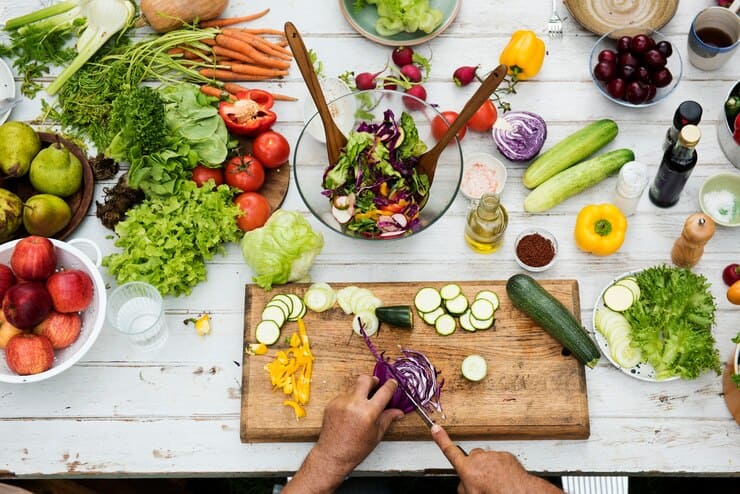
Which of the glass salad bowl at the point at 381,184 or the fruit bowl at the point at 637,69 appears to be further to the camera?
the fruit bowl at the point at 637,69

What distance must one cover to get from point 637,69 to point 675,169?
545 millimetres

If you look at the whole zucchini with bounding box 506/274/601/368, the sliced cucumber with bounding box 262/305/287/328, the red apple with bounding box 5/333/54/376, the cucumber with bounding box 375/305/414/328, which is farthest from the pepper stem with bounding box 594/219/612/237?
the red apple with bounding box 5/333/54/376

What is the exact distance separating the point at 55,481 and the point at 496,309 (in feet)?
6.47

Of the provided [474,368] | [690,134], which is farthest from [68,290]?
[690,134]

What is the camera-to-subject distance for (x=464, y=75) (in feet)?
10.6

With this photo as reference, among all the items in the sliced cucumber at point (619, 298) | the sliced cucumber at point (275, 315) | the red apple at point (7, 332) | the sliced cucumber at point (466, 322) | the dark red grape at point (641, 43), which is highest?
the dark red grape at point (641, 43)

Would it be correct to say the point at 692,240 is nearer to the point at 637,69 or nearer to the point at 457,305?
the point at 637,69

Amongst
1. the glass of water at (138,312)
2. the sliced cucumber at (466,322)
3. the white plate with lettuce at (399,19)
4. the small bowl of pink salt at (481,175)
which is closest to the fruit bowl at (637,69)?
the small bowl of pink salt at (481,175)

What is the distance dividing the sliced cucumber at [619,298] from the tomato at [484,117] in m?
0.88

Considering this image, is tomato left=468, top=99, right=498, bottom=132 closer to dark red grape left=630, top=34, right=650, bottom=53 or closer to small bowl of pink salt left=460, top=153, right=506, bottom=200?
small bowl of pink salt left=460, top=153, right=506, bottom=200

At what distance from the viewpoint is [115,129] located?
3057 mm

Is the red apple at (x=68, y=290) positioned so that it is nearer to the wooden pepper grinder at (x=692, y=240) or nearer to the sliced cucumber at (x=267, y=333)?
the sliced cucumber at (x=267, y=333)

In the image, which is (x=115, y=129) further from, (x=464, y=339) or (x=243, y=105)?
(x=464, y=339)

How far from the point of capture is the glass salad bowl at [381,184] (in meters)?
2.86
